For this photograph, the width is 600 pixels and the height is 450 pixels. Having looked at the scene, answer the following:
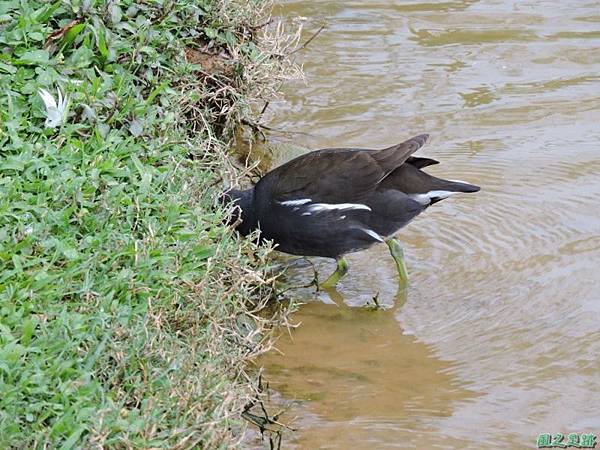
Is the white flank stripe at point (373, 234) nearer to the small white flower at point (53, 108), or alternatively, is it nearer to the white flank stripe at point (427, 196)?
the white flank stripe at point (427, 196)

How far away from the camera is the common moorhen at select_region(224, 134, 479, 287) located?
18.8ft

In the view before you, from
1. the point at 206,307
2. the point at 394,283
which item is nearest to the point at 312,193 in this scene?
the point at 394,283

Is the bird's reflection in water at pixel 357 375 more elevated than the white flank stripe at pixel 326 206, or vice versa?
the white flank stripe at pixel 326 206

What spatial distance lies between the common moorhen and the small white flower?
3.35 feet

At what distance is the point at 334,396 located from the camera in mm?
4746

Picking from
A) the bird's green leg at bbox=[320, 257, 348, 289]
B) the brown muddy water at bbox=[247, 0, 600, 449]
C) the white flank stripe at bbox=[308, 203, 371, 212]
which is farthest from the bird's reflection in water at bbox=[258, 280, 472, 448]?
the white flank stripe at bbox=[308, 203, 371, 212]

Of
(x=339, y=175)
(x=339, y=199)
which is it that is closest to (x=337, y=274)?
(x=339, y=199)

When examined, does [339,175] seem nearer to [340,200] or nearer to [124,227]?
[340,200]

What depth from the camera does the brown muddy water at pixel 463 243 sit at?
4609 millimetres

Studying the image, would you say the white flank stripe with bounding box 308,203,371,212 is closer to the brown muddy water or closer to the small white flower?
the brown muddy water

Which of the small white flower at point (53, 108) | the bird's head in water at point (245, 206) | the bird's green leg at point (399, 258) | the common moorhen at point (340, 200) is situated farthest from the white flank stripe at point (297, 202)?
the small white flower at point (53, 108)

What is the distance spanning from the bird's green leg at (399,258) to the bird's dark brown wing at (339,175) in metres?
0.29

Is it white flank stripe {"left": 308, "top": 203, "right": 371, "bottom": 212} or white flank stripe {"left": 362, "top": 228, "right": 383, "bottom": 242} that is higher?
white flank stripe {"left": 308, "top": 203, "right": 371, "bottom": 212}

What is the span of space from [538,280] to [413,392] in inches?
47.1
